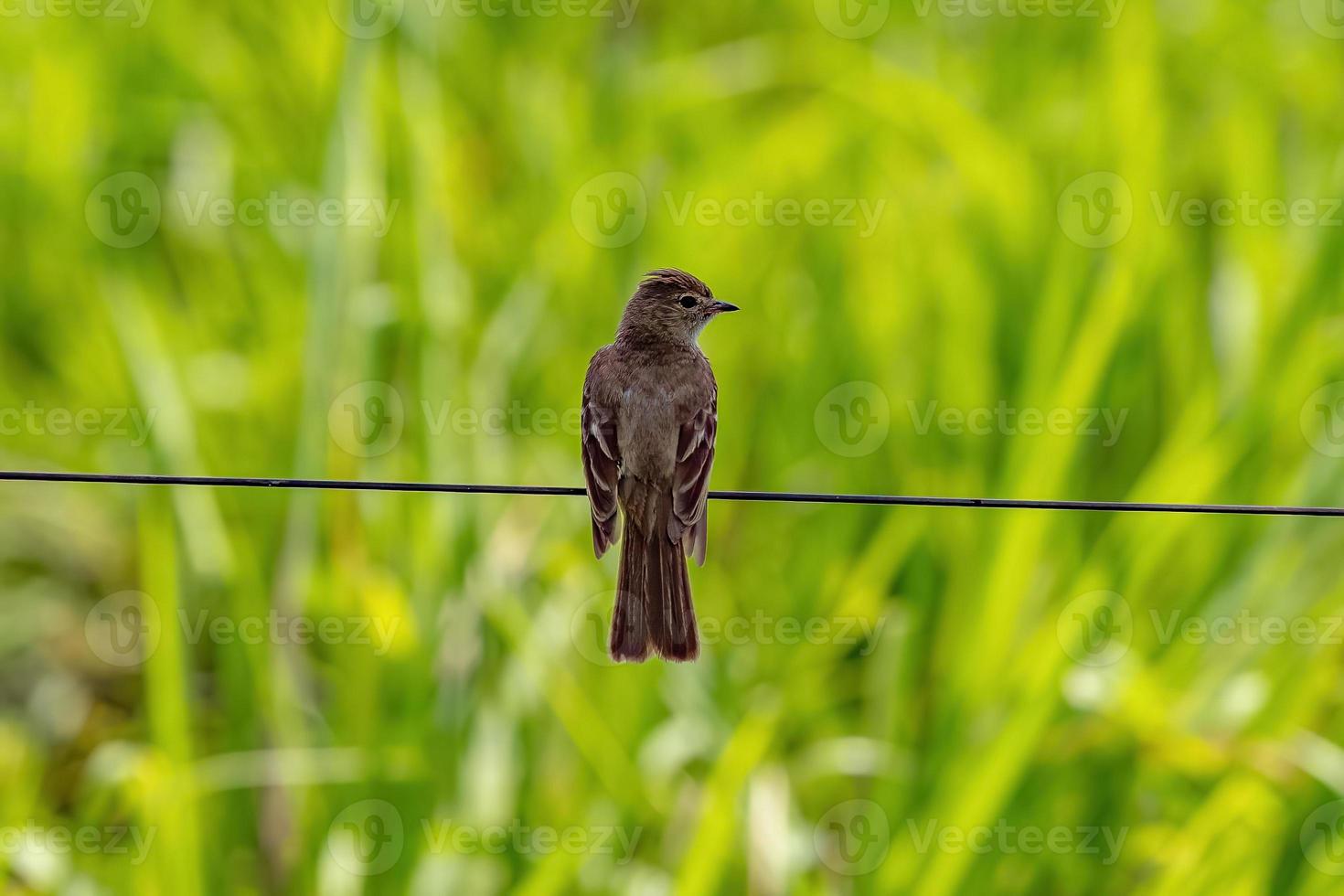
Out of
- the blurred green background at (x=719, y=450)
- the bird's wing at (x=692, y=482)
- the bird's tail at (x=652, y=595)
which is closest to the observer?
the bird's tail at (x=652, y=595)

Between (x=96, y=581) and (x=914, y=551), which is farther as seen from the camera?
(x=96, y=581)

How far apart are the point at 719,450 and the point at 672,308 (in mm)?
1267

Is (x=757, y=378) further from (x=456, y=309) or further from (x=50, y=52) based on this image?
(x=50, y=52)

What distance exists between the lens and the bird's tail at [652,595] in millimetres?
3627

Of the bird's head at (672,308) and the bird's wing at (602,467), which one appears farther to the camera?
the bird's head at (672,308)

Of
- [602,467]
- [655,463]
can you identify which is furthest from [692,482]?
[602,467]

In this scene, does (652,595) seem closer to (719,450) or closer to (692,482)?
(692,482)

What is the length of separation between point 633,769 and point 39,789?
6.94ft

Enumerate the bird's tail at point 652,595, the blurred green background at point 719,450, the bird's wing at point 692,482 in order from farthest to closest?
the blurred green background at point 719,450
the bird's wing at point 692,482
the bird's tail at point 652,595

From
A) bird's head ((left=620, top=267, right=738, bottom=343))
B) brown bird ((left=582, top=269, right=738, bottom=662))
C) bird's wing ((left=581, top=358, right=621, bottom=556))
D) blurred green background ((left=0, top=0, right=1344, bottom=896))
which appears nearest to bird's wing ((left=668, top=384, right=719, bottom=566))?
brown bird ((left=582, top=269, right=738, bottom=662))

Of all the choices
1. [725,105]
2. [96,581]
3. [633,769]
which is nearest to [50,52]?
[96,581]

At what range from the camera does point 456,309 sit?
520cm

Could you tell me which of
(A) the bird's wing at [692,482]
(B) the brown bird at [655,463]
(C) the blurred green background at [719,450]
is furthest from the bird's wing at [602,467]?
(C) the blurred green background at [719,450]

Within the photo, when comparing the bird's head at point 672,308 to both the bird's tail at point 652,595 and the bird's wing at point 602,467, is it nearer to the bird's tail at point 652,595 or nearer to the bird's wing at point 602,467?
the bird's wing at point 602,467
